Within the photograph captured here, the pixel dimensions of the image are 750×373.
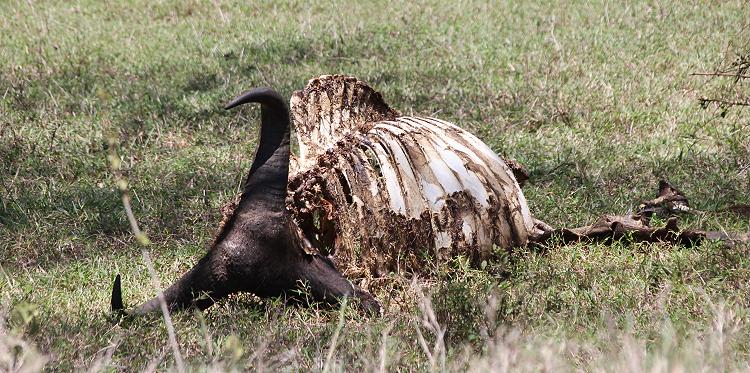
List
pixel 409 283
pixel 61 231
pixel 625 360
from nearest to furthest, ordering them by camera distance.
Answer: pixel 625 360, pixel 409 283, pixel 61 231

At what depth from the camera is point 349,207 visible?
452 cm

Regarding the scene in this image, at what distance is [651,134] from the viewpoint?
683cm

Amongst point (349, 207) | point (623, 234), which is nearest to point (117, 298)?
point (349, 207)

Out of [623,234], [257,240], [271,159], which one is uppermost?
[271,159]

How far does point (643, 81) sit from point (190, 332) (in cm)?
502

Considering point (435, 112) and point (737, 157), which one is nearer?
point (737, 157)

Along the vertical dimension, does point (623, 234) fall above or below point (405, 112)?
below

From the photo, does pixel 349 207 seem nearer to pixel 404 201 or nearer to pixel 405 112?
pixel 404 201

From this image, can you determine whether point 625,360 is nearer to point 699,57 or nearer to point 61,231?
point 61,231

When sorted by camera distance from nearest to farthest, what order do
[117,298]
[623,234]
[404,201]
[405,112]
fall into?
[117,298]
[404,201]
[623,234]
[405,112]

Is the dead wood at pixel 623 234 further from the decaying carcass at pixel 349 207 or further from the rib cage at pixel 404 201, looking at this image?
the rib cage at pixel 404 201

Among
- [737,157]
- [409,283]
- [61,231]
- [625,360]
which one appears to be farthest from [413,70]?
[625,360]

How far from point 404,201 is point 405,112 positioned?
9.44 feet

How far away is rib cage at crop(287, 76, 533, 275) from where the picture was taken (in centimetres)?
450
